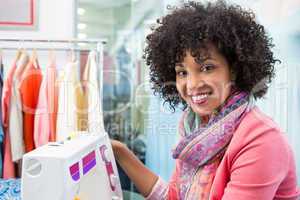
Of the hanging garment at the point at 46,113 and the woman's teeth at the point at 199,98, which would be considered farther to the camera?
the hanging garment at the point at 46,113

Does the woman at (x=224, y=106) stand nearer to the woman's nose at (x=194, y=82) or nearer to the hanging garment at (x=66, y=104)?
the woman's nose at (x=194, y=82)

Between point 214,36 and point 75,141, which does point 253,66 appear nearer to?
point 214,36

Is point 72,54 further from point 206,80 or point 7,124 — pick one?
point 206,80

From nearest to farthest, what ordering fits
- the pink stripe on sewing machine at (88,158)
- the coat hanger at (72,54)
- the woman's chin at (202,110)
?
the pink stripe on sewing machine at (88,158)
the woman's chin at (202,110)
the coat hanger at (72,54)

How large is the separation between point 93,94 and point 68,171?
879 mm

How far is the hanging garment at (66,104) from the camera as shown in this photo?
4.78ft

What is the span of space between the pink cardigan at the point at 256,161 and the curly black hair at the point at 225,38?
0.15 m

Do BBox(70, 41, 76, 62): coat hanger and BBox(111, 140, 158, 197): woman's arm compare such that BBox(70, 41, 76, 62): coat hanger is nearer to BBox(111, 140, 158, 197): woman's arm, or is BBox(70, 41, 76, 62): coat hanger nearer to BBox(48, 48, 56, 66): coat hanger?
BBox(48, 48, 56, 66): coat hanger

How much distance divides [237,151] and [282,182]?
0.52ft

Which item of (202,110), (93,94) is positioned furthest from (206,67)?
(93,94)

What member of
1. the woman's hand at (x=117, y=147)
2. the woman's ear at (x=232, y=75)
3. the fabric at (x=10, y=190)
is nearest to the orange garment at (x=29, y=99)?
the fabric at (x=10, y=190)

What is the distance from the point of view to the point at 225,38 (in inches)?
31.3

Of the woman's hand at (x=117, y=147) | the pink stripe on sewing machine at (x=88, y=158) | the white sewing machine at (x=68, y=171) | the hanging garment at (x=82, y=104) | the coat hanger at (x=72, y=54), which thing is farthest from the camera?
the coat hanger at (x=72, y=54)

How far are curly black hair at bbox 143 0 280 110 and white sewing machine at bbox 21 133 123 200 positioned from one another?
0.36 metres
